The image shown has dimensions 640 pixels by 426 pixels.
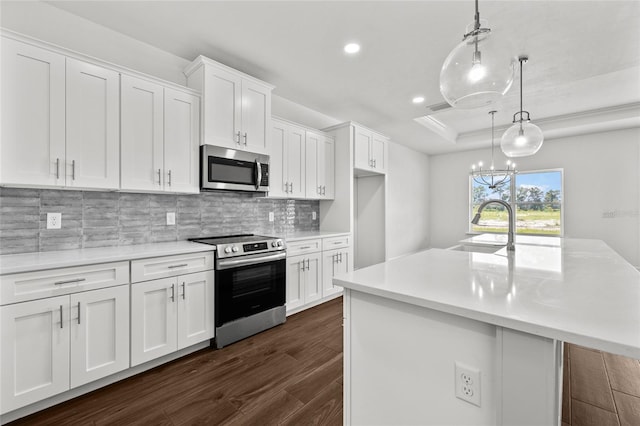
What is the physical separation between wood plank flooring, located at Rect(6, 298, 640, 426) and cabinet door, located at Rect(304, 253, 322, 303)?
2.81ft

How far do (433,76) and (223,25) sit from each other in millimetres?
2224

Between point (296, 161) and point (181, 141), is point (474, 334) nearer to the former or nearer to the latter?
point (181, 141)

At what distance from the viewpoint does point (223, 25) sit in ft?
7.27

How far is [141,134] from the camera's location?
225 centimetres

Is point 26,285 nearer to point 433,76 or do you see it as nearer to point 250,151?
point 250,151

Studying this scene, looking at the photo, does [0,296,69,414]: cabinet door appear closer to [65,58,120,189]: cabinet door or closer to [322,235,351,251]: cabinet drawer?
[65,58,120,189]: cabinet door

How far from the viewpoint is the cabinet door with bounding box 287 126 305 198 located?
3.51 meters

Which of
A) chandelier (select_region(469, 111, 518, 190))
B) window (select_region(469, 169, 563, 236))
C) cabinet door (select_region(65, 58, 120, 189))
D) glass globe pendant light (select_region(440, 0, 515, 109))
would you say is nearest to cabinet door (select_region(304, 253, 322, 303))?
cabinet door (select_region(65, 58, 120, 189))

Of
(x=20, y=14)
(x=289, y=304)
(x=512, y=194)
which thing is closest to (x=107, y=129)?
(x=20, y=14)

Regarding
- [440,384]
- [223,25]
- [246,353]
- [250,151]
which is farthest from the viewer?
[250,151]

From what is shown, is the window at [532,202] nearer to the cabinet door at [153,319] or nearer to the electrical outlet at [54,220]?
the cabinet door at [153,319]

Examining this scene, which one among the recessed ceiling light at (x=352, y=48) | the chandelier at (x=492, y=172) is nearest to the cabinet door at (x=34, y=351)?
the recessed ceiling light at (x=352, y=48)

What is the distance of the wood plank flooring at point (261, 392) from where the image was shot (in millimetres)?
1657

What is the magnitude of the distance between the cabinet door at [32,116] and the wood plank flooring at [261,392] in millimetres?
1515
